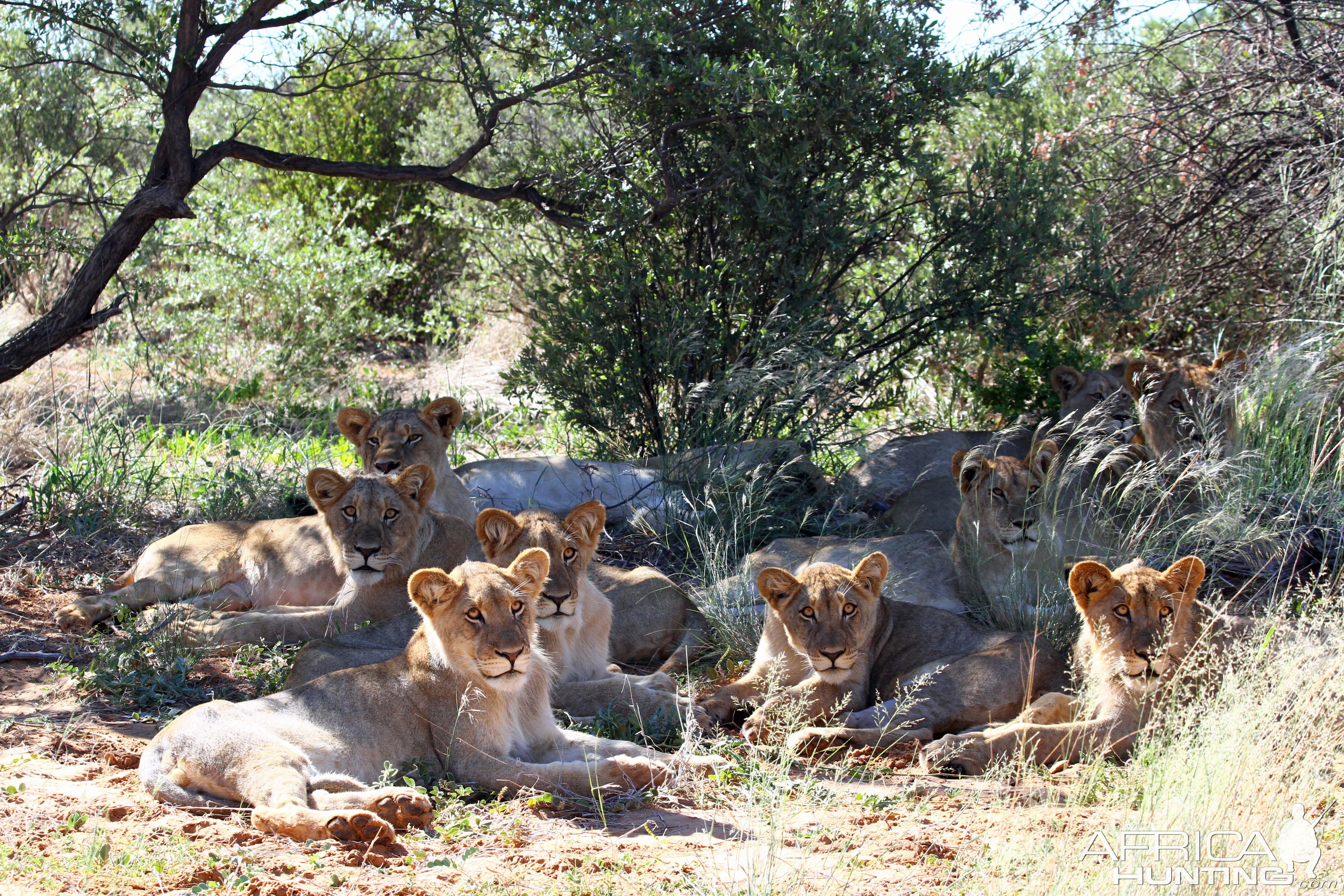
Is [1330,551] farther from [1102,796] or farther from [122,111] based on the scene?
[122,111]

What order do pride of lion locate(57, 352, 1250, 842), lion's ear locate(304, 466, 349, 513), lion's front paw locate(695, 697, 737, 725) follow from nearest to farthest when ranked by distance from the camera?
pride of lion locate(57, 352, 1250, 842)
lion's front paw locate(695, 697, 737, 725)
lion's ear locate(304, 466, 349, 513)

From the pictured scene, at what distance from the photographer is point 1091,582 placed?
4918mm

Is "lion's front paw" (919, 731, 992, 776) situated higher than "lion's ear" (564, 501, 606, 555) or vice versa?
"lion's ear" (564, 501, 606, 555)

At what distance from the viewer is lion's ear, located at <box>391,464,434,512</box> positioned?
6555 millimetres

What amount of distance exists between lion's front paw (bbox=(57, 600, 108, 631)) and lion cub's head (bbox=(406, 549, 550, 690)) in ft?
8.56

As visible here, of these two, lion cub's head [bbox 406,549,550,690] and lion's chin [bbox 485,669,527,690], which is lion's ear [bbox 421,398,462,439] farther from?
lion's chin [bbox 485,669,527,690]

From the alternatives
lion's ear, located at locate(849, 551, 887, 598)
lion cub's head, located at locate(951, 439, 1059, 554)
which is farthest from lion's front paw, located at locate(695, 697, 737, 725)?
lion cub's head, located at locate(951, 439, 1059, 554)

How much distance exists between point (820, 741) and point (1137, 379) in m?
3.97

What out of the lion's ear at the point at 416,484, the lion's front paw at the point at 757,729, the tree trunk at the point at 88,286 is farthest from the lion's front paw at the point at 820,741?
the tree trunk at the point at 88,286

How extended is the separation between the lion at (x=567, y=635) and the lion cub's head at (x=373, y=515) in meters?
0.57

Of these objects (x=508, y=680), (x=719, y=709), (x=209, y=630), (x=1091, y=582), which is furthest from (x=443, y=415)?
(x=1091, y=582)

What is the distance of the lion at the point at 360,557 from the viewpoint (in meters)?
6.34

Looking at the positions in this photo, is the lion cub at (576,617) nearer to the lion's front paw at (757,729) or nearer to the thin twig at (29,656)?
the lion's front paw at (757,729)

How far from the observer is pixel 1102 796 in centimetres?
450
